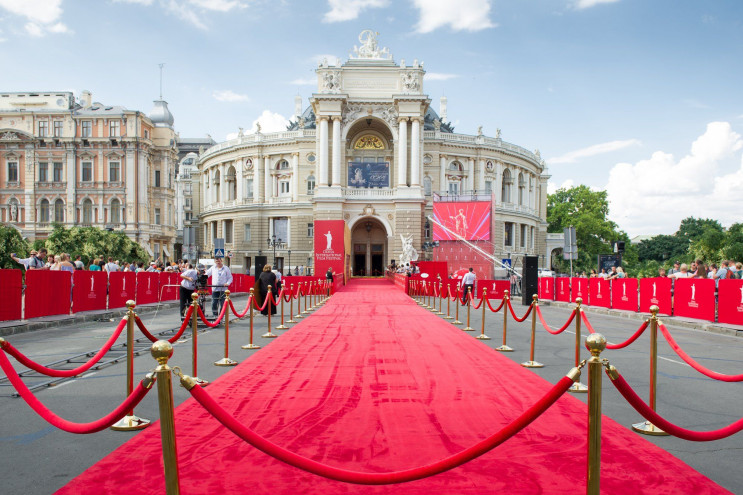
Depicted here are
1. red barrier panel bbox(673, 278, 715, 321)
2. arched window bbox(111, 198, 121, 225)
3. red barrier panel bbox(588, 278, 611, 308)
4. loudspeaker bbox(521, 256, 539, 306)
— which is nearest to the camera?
red barrier panel bbox(673, 278, 715, 321)

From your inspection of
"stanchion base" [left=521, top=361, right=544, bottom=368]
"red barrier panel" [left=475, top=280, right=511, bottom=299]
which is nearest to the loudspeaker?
"red barrier panel" [left=475, top=280, right=511, bottom=299]

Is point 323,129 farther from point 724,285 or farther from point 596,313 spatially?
point 724,285

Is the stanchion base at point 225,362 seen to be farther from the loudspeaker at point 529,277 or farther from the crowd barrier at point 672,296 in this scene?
the loudspeaker at point 529,277

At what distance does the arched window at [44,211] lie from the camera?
59.5m

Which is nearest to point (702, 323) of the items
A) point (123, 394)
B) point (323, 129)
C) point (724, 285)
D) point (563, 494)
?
point (724, 285)

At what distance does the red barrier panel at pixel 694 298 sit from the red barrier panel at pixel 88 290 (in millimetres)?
18619

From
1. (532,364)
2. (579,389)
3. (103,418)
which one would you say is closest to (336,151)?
(532,364)

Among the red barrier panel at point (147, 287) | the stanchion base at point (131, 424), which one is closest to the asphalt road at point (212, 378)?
the stanchion base at point (131, 424)

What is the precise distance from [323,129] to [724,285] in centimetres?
3890

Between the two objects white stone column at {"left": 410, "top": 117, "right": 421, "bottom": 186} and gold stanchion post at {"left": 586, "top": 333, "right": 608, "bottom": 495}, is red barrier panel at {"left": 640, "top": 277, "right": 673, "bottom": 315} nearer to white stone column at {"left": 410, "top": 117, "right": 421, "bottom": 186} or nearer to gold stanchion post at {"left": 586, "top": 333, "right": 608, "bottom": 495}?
gold stanchion post at {"left": 586, "top": 333, "right": 608, "bottom": 495}

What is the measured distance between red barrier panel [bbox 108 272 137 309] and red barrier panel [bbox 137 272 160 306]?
19.1 inches

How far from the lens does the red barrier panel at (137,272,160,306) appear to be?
2125 cm

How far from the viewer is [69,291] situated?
55.1 feet

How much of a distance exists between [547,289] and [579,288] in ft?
11.6
